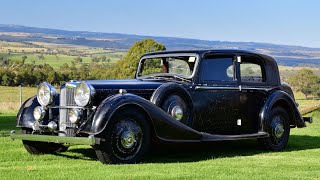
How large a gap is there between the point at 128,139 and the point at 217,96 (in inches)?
86.4

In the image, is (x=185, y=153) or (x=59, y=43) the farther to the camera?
(x=59, y=43)

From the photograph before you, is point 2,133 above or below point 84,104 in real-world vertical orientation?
below

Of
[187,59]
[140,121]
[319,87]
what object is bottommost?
[319,87]

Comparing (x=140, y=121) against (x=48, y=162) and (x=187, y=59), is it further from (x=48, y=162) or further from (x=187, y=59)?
(x=187, y=59)

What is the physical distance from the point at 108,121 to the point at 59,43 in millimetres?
165187

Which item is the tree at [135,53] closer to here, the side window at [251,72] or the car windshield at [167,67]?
the car windshield at [167,67]

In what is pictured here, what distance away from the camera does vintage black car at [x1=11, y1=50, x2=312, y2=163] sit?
7.70 m

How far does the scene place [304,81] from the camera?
5275cm

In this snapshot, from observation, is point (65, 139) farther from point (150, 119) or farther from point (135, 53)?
point (135, 53)

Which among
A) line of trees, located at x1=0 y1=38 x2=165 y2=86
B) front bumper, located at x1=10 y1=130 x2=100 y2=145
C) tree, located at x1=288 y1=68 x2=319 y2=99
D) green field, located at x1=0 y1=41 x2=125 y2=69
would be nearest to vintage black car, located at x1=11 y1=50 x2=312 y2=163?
Answer: front bumper, located at x1=10 y1=130 x2=100 y2=145

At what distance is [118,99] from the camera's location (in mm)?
7660

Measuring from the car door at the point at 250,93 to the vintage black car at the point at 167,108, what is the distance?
0.06 feet

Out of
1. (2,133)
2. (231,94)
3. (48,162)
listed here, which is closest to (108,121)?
(48,162)

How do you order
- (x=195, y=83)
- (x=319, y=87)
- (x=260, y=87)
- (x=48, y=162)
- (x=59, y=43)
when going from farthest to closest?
1. (x=59, y=43)
2. (x=319, y=87)
3. (x=260, y=87)
4. (x=195, y=83)
5. (x=48, y=162)
